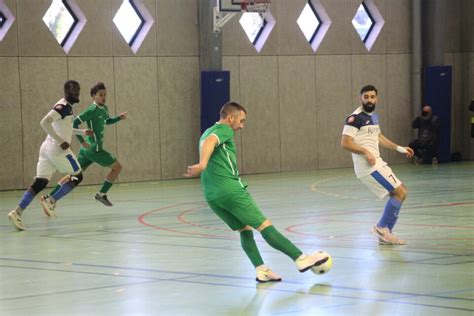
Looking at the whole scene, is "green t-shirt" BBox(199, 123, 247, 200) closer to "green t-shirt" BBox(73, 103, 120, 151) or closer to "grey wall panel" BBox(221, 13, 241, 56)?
"green t-shirt" BBox(73, 103, 120, 151)

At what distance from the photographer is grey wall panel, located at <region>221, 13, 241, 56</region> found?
27.0 metres

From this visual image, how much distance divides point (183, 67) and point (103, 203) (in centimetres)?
849

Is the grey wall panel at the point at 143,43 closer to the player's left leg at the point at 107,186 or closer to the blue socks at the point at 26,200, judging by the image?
the player's left leg at the point at 107,186

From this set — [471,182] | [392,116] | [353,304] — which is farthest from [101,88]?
[392,116]

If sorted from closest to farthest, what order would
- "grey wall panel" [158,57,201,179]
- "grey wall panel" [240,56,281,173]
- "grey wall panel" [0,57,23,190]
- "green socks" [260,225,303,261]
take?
"green socks" [260,225,303,261] < "grey wall panel" [0,57,23,190] < "grey wall panel" [158,57,201,179] < "grey wall panel" [240,56,281,173]

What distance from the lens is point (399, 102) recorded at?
30.6m

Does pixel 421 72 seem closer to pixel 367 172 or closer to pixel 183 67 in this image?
pixel 183 67

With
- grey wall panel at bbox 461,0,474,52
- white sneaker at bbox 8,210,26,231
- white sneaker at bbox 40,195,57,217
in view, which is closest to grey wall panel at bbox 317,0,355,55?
grey wall panel at bbox 461,0,474,52

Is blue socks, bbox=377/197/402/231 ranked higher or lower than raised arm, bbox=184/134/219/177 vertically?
lower

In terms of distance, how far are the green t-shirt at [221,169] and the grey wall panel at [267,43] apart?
17.5 m

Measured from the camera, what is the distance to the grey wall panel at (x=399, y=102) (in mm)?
30344

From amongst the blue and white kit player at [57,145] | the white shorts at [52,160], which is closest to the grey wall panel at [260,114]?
the blue and white kit player at [57,145]

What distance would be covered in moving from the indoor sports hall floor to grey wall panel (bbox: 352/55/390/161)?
32.5 feet

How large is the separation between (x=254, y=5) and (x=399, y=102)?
7711 mm
